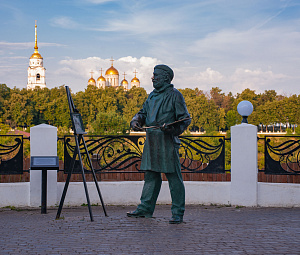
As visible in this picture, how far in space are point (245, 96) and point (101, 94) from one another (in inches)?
1214

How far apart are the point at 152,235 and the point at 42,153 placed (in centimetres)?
384

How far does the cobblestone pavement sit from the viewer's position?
19.2ft

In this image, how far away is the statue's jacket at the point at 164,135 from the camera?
7.32 metres

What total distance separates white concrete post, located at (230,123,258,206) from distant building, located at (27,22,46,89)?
141630mm

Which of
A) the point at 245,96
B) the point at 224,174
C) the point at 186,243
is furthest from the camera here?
the point at 245,96

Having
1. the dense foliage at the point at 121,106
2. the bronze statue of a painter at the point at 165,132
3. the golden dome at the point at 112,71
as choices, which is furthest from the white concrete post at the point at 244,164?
the golden dome at the point at 112,71

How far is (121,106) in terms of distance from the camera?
114 metres

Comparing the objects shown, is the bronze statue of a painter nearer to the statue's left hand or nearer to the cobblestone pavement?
the statue's left hand

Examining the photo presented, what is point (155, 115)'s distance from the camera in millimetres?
7395

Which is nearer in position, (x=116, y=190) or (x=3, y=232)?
(x=3, y=232)

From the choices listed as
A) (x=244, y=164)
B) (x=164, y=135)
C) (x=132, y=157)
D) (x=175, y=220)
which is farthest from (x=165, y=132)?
(x=132, y=157)

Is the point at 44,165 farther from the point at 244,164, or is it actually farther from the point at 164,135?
the point at 244,164

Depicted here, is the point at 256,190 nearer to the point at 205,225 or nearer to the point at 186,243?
the point at 205,225

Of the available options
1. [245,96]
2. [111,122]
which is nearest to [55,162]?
[111,122]
